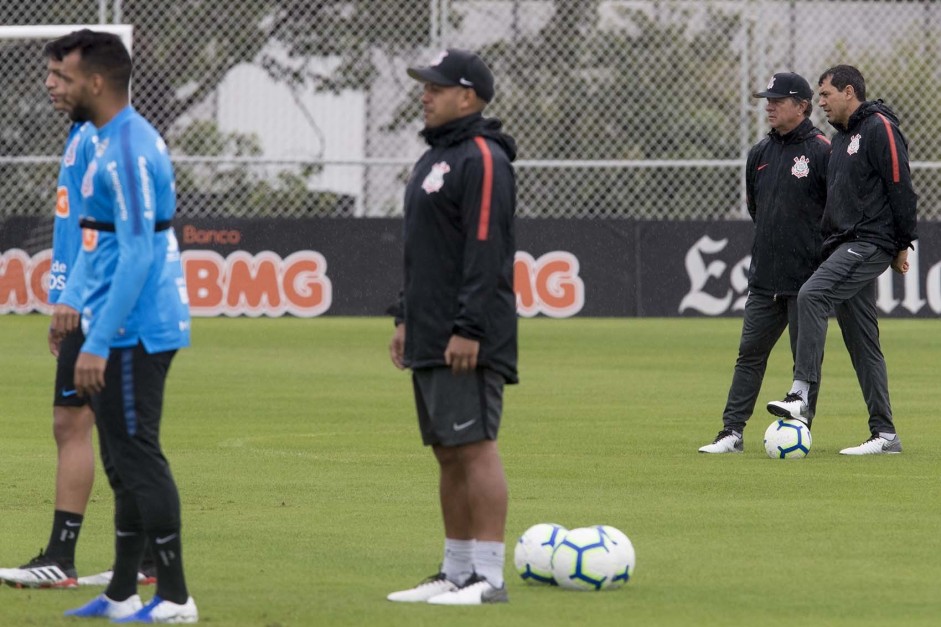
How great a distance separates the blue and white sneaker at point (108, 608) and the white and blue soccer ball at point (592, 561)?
62.5 inches

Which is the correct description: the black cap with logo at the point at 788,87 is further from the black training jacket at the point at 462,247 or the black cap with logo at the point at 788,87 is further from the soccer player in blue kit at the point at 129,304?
the soccer player in blue kit at the point at 129,304

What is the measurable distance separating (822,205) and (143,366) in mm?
6332

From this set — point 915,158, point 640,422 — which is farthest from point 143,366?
point 915,158

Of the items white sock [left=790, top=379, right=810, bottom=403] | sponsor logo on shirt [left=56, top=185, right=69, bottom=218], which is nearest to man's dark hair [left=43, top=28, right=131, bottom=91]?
sponsor logo on shirt [left=56, top=185, right=69, bottom=218]

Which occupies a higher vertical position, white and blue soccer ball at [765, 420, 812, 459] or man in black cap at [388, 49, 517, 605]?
man in black cap at [388, 49, 517, 605]

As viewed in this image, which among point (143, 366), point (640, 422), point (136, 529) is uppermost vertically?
point (143, 366)

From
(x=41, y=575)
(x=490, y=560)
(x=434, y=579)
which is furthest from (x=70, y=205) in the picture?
(x=490, y=560)

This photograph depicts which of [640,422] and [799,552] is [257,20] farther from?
[799,552]

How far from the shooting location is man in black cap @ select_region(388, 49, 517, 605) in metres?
6.47

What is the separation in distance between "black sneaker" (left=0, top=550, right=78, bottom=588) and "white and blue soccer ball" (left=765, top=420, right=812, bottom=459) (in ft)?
16.8

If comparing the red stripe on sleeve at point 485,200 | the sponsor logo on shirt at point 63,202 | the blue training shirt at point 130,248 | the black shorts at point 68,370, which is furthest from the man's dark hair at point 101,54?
the red stripe on sleeve at point 485,200

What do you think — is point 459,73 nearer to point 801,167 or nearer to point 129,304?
point 129,304

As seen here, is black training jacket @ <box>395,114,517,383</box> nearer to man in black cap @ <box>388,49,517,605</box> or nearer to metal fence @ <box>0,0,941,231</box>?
man in black cap @ <box>388,49,517,605</box>

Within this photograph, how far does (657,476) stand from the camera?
399 inches
